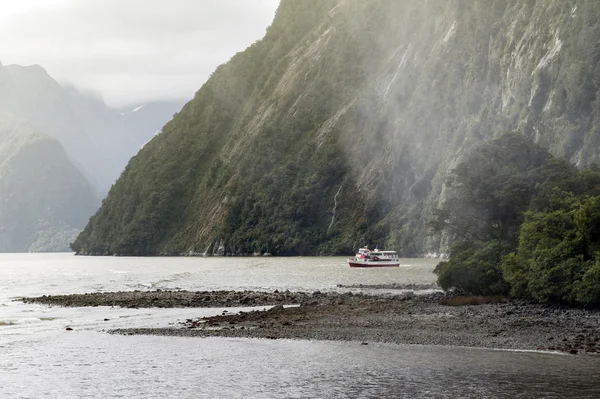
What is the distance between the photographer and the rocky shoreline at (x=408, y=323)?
126ft

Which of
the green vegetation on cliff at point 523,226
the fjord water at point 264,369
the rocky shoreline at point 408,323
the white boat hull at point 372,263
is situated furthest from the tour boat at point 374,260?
the fjord water at point 264,369

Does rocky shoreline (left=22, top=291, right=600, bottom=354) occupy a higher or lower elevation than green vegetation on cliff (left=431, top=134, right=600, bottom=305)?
lower

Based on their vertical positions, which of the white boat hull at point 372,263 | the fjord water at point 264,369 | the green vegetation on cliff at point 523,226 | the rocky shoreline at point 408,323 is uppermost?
the green vegetation on cliff at point 523,226

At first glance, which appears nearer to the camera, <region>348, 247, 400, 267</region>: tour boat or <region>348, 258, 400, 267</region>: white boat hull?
<region>348, 258, 400, 267</region>: white boat hull

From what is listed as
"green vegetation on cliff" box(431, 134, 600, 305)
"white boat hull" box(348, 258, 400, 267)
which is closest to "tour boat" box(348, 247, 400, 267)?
"white boat hull" box(348, 258, 400, 267)

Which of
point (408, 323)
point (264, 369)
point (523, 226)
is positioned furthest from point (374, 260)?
point (264, 369)

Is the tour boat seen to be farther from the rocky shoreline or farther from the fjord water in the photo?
the fjord water

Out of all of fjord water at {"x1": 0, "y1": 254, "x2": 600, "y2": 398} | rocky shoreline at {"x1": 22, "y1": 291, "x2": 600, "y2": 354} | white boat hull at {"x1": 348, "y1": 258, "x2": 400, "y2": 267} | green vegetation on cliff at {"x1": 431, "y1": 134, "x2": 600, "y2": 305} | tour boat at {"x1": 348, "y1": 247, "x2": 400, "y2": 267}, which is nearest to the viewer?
fjord water at {"x1": 0, "y1": 254, "x2": 600, "y2": 398}

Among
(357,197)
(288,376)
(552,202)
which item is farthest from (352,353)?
(357,197)

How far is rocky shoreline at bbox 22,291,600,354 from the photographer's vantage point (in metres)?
38.3

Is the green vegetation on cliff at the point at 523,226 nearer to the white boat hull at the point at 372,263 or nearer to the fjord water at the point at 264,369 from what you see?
the fjord water at the point at 264,369

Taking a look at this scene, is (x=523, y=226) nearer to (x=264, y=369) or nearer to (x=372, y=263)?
(x=264, y=369)

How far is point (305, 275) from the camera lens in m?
106

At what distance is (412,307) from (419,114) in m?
133
